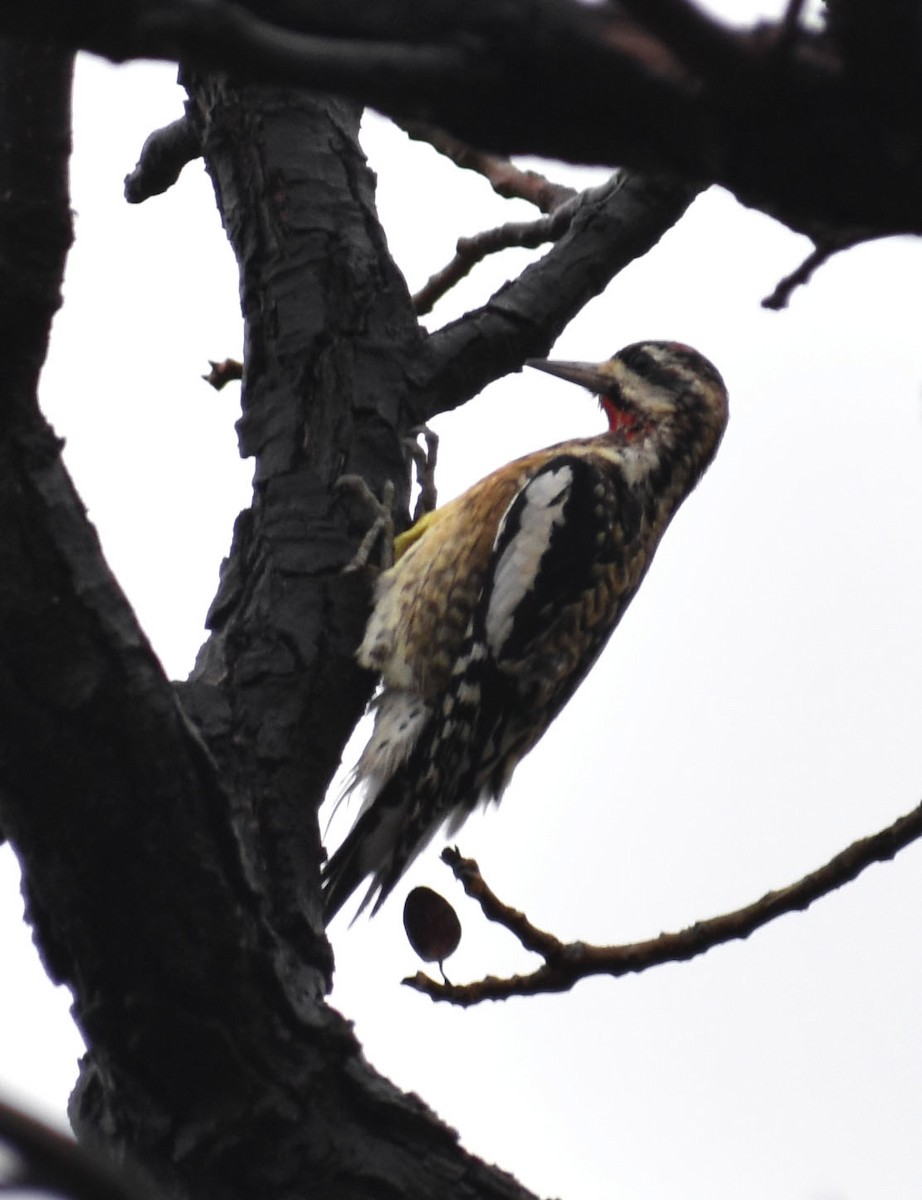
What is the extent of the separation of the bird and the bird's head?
27 cm

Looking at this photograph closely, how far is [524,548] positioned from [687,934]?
215cm

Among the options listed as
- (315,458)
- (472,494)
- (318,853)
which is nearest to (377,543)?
(315,458)

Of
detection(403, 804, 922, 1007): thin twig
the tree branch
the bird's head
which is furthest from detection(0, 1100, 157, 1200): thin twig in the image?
the bird's head

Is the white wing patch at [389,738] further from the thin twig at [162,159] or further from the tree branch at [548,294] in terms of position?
the thin twig at [162,159]

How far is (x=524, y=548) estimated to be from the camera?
424 cm

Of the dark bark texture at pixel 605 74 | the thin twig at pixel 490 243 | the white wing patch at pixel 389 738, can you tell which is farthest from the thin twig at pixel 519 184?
the dark bark texture at pixel 605 74

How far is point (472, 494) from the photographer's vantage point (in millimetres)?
4430

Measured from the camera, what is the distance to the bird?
3.96 m

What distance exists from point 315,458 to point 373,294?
412mm

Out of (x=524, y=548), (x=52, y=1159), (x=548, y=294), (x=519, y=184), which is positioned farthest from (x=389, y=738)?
(x=52, y=1159)

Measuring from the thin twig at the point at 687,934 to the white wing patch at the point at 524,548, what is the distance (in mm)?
1930

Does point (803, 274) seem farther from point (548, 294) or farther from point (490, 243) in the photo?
point (490, 243)

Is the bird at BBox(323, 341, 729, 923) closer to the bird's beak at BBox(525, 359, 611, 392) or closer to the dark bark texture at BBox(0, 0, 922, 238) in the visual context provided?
the bird's beak at BBox(525, 359, 611, 392)

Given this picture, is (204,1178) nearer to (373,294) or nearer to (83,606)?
(83,606)
